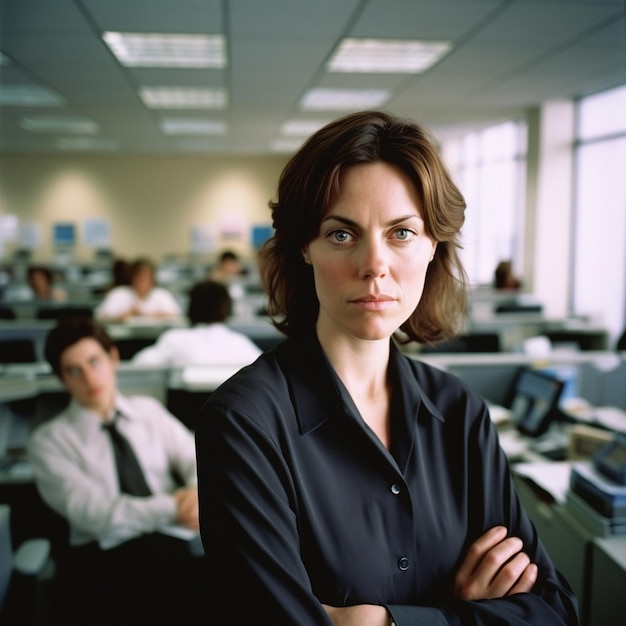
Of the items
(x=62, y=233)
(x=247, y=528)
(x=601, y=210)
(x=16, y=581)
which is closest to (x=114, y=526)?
(x=16, y=581)

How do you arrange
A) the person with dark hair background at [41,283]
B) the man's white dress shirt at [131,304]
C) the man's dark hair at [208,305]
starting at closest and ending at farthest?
1. the man's dark hair at [208,305]
2. the man's white dress shirt at [131,304]
3. the person with dark hair background at [41,283]

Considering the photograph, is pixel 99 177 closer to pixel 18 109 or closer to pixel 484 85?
pixel 18 109

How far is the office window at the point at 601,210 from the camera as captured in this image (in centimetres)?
592

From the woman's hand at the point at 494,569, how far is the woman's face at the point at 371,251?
366 mm

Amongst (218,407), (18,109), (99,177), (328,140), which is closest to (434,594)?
(218,407)

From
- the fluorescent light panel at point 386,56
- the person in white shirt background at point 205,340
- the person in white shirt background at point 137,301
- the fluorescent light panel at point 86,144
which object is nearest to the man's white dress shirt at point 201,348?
the person in white shirt background at point 205,340

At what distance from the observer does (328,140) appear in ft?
2.81

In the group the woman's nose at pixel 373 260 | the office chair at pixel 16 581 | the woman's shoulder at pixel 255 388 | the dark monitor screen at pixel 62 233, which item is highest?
the dark monitor screen at pixel 62 233

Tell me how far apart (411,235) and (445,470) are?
37 centimetres

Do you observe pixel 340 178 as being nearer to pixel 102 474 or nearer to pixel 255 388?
pixel 255 388

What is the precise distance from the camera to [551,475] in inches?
77.6

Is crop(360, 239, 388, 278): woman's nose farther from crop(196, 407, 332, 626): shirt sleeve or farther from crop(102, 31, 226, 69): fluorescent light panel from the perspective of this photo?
crop(102, 31, 226, 69): fluorescent light panel

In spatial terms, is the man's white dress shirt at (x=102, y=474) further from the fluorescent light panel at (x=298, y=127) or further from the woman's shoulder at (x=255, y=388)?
the fluorescent light panel at (x=298, y=127)

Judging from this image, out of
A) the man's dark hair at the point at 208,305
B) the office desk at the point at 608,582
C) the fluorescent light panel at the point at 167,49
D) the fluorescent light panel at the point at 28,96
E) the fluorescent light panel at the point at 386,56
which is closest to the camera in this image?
the office desk at the point at 608,582
